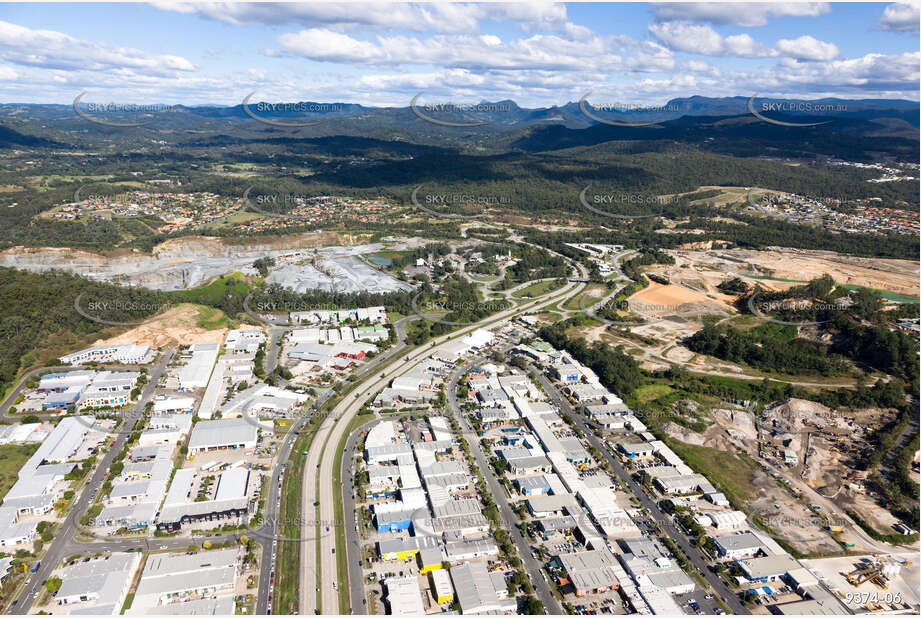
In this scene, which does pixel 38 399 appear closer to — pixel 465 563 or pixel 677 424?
pixel 465 563

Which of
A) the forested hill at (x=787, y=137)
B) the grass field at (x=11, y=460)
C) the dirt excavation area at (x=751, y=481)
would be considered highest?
the forested hill at (x=787, y=137)

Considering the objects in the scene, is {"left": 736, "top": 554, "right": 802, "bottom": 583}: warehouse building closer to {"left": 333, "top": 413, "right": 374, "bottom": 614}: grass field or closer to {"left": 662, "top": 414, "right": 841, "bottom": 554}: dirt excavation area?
{"left": 662, "top": 414, "right": 841, "bottom": 554}: dirt excavation area

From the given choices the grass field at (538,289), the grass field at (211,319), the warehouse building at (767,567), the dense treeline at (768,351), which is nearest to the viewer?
the warehouse building at (767,567)

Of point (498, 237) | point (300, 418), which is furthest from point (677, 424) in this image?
point (498, 237)

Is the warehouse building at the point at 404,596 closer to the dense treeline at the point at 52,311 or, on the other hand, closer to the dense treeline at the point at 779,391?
the dense treeline at the point at 779,391

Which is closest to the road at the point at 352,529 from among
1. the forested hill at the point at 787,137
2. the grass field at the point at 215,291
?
the grass field at the point at 215,291

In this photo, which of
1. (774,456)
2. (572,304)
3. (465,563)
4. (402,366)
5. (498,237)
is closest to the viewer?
(465,563)

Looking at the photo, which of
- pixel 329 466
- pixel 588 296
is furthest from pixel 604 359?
pixel 329 466

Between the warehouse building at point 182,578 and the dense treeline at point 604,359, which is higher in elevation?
the dense treeline at point 604,359
